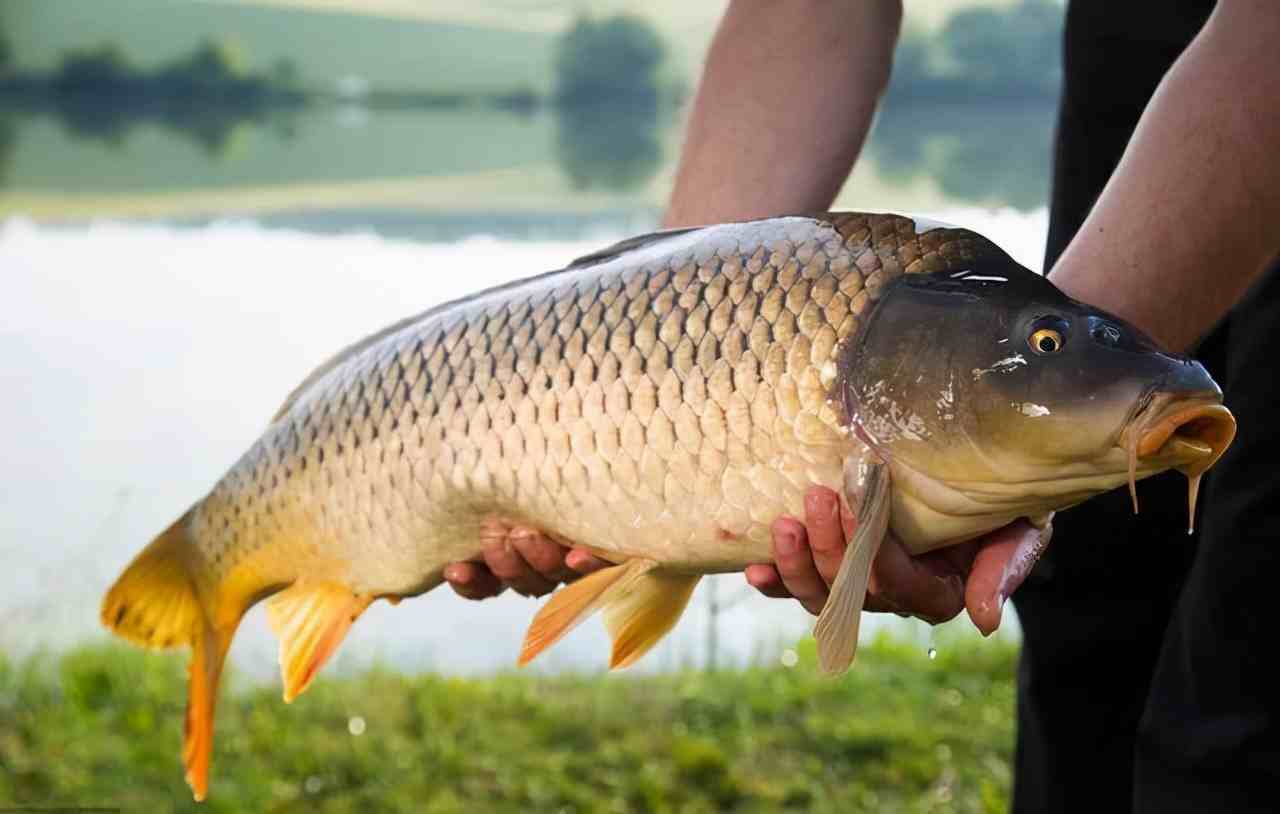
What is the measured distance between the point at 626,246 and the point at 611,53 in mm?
17648

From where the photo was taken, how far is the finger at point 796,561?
114 centimetres

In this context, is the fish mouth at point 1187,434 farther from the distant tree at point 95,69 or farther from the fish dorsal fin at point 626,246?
the distant tree at point 95,69

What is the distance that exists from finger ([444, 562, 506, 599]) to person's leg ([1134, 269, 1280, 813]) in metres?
0.65

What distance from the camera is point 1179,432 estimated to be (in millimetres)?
1019

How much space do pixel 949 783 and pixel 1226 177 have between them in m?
1.66

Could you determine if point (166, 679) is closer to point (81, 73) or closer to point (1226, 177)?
point (1226, 177)

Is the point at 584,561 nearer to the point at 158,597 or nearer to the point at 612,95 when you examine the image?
the point at 158,597

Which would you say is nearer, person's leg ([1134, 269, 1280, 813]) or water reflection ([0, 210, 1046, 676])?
person's leg ([1134, 269, 1280, 813])

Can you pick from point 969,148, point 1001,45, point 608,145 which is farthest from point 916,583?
point 608,145

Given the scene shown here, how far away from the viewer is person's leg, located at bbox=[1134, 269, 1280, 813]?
4.65 ft

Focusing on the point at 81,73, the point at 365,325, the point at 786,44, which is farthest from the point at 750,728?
the point at 81,73

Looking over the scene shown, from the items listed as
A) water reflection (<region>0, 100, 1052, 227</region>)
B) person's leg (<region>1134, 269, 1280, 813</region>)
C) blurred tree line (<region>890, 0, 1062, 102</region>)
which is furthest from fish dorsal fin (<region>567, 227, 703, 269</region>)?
blurred tree line (<region>890, 0, 1062, 102</region>)

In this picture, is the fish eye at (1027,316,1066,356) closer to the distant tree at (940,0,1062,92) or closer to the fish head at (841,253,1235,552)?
the fish head at (841,253,1235,552)

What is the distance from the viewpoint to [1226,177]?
3.98ft
